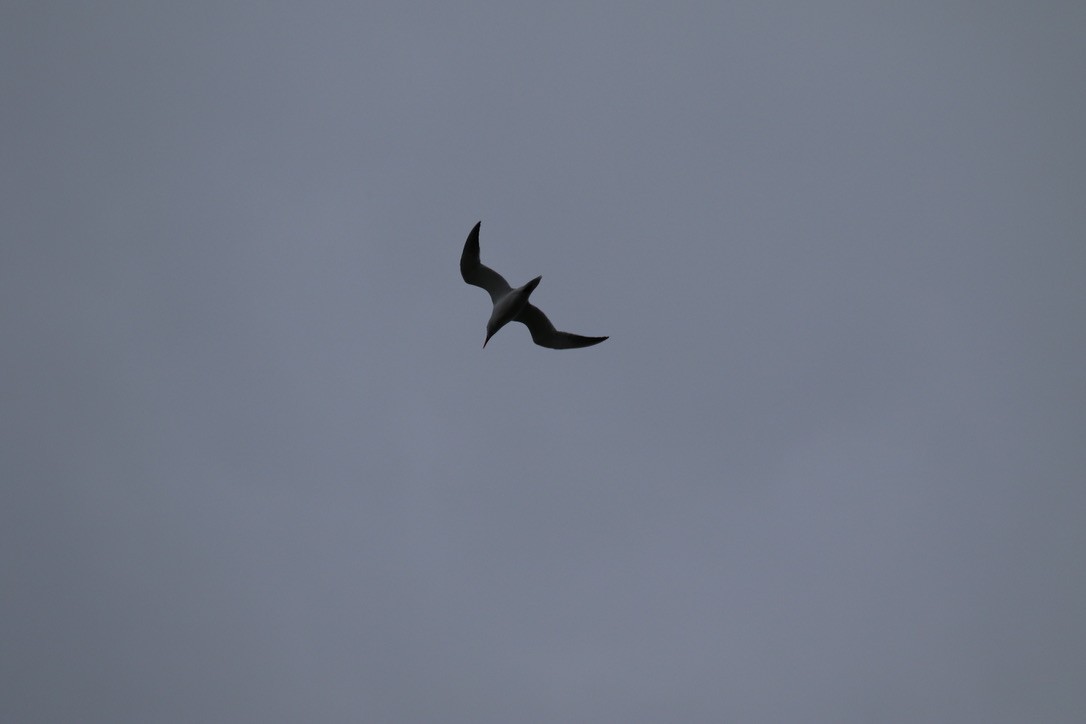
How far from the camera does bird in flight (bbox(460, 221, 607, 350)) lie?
19.5m

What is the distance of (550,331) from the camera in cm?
2128

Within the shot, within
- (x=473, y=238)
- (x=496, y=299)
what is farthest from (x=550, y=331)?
(x=473, y=238)

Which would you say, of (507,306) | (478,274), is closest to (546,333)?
(507,306)

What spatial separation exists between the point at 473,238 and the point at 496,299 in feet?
6.71

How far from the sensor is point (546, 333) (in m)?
21.3

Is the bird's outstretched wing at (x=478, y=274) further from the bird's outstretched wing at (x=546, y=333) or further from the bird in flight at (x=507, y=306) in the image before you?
the bird's outstretched wing at (x=546, y=333)

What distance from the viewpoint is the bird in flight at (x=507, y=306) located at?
768 inches

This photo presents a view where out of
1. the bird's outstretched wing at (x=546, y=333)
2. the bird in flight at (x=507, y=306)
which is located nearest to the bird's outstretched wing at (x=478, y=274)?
the bird in flight at (x=507, y=306)

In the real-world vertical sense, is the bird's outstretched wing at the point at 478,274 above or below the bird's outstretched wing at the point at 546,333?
above

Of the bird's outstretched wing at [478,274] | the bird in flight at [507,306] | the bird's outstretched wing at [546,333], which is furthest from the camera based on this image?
the bird's outstretched wing at [546,333]

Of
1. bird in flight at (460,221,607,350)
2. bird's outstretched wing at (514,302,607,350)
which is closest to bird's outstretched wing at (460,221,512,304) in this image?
bird in flight at (460,221,607,350)

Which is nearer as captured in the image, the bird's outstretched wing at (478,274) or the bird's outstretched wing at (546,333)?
the bird's outstretched wing at (478,274)

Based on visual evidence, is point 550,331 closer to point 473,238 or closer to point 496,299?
point 496,299

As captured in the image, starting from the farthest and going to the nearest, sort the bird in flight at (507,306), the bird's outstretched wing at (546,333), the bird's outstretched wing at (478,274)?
1. the bird's outstretched wing at (546,333)
2. the bird's outstretched wing at (478,274)
3. the bird in flight at (507,306)
